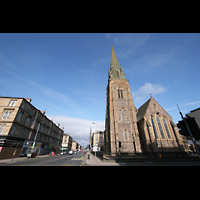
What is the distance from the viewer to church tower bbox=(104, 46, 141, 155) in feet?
84.4

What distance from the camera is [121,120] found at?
29.6 m

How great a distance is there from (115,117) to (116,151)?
922 centimetres

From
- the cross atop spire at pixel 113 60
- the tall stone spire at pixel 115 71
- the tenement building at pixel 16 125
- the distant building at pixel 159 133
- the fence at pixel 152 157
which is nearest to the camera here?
the fence at pixel 152 157

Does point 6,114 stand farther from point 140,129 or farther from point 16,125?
point 140,129

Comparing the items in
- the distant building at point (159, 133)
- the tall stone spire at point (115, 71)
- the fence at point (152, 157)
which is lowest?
the fence at point (152, 157)

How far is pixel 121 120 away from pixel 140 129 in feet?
20.4

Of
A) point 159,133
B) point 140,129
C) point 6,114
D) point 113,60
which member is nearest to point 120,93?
point 140,129

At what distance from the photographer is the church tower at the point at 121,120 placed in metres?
25.7

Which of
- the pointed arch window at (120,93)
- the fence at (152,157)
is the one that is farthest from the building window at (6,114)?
the pointed arch window at (120,93)

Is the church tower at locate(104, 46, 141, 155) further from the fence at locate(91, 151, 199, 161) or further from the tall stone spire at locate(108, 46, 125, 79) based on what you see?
the fence at locate(91, 151, 199, 161)

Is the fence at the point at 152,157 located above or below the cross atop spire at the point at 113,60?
below

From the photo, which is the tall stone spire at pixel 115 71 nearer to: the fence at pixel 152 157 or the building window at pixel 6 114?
the fence at pixel 152 157
